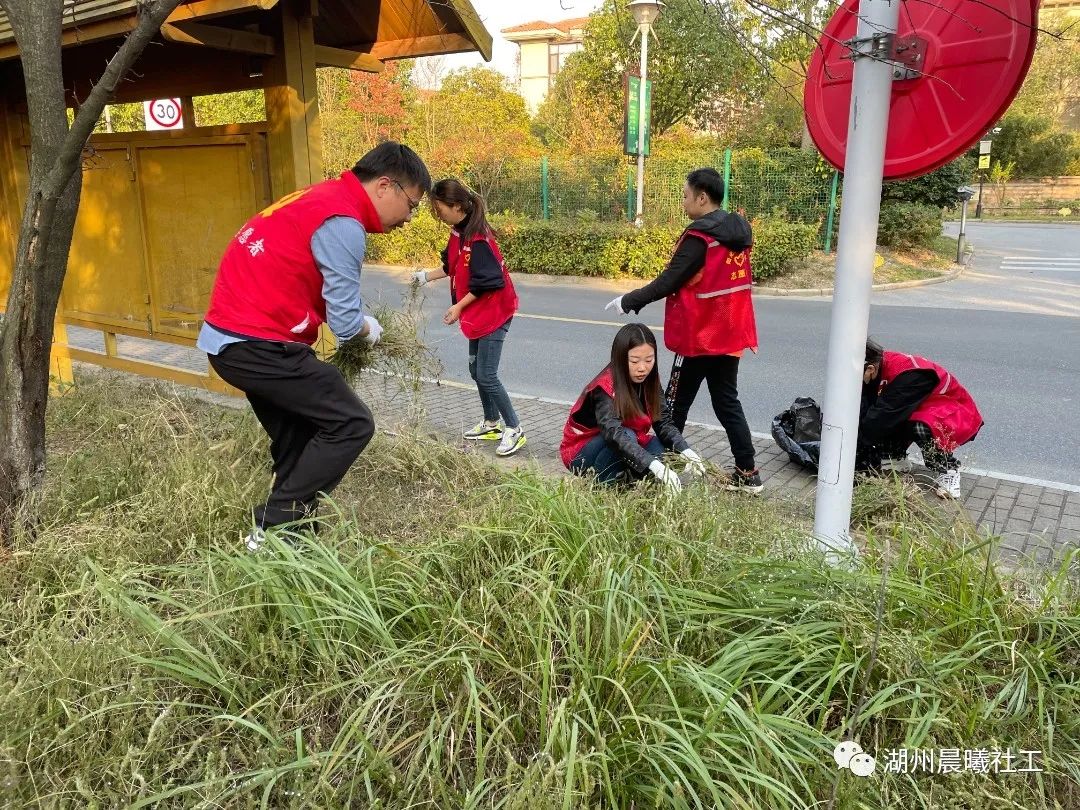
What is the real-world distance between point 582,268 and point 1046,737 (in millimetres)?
14465

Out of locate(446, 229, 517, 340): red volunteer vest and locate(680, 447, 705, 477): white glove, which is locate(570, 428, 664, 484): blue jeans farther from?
locate(446, 229, 517, 340): red volunteer vest

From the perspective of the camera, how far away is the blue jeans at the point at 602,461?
4.05 m

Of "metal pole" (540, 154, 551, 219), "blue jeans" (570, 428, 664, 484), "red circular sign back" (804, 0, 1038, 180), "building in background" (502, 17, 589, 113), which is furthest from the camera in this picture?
"building in background" (502, 17, 589, 113)

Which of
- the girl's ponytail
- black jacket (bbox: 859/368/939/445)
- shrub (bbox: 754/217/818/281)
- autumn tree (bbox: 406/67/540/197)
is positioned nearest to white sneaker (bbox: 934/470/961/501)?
black jacket (bbox: 859/368/939/445)

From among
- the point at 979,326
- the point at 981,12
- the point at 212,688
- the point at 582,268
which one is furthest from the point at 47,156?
the point at 582,268

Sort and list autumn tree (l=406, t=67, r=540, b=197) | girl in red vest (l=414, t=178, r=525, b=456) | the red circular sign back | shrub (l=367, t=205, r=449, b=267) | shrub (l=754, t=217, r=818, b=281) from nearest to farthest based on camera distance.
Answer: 1. the red circular sign back
2. girl in red vest (l=414, t=178, r=525, b=456)
3. shrub (l=754, t=217, r=818, b=281)
4. shrub (l=367, t=205, r=449, b=267)
5. autumn tree (l=406, t=67, r=540, b=197)

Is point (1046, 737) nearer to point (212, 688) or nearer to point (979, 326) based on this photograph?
point (212, 688)

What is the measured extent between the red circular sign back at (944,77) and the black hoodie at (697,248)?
119 centimetres

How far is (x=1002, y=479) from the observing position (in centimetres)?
480

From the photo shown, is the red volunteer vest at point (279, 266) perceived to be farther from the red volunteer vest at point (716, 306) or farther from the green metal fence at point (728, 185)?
the green metal fence at point (728, 185)

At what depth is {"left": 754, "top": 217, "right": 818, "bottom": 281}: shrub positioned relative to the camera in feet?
48.4

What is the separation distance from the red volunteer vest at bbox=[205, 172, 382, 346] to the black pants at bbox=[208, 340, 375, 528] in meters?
0.08

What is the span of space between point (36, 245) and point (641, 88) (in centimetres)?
1371

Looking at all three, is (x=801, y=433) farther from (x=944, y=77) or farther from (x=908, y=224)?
(x=908, y=224)
